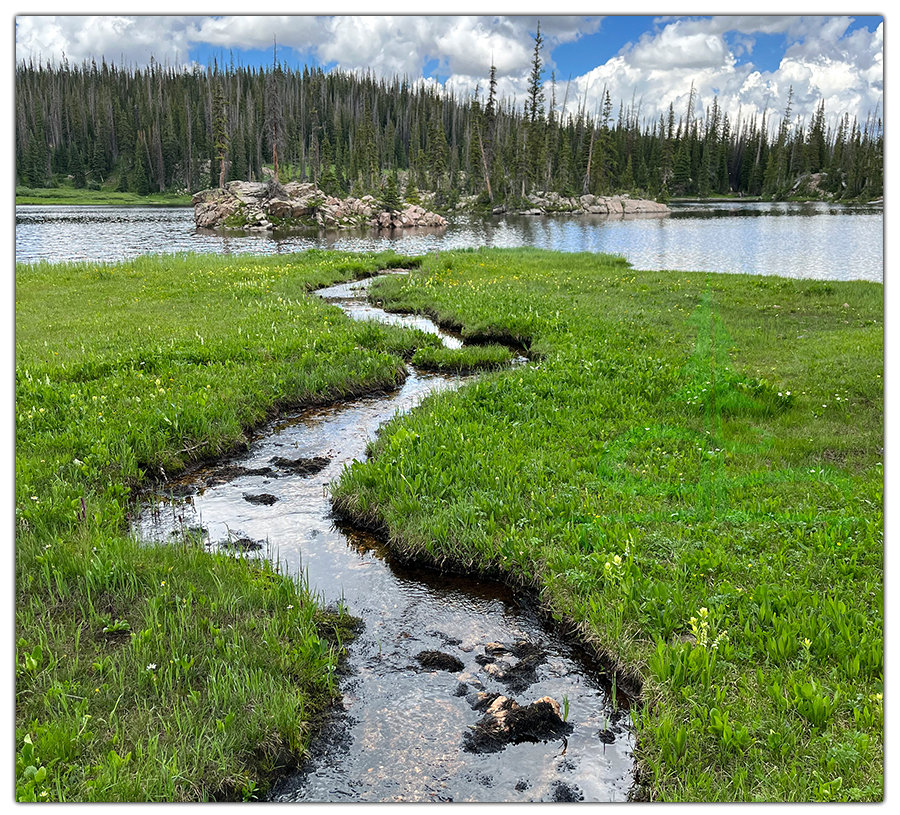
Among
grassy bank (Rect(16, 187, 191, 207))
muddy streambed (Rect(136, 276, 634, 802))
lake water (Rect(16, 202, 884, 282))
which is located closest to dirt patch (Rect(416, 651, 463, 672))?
muddy streambed (Rect(136, 276, 634, 802))

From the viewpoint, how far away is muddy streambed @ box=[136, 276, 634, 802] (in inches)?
182

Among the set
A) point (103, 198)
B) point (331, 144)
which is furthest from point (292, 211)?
point (331, 144)

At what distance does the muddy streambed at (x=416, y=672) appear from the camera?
463cm

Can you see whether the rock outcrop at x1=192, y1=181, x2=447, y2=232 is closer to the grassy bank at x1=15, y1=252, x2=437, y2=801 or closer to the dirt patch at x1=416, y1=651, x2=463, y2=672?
the grassy bank at x1=15, y1=252, x2=437, y2=801

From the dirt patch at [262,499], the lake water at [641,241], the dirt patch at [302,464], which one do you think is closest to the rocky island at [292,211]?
the lake water at [641,241]

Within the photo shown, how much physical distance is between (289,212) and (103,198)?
45.7m

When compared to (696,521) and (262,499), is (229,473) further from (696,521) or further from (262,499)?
(696,521)

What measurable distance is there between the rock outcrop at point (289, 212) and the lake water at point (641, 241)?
4681 millimetres

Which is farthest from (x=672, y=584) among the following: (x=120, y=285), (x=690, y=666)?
(x=120, y=285)

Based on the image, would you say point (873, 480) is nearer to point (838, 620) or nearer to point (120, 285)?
point (838, 620)

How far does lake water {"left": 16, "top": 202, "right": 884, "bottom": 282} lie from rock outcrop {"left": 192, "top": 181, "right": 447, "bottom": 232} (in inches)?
184

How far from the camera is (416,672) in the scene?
19.1ft
